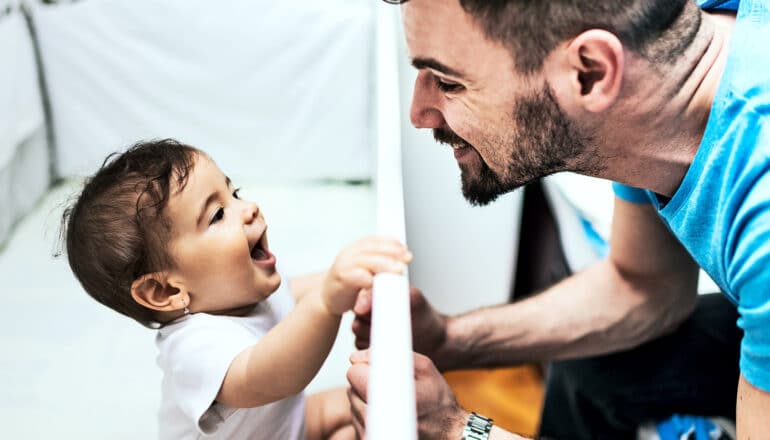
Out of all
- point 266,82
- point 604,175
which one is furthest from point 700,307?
point 266,82

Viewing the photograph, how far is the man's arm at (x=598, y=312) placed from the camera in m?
0.88

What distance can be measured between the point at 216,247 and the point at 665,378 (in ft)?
2.01

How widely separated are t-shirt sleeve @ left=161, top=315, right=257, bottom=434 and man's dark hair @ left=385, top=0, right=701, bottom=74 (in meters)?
0.32

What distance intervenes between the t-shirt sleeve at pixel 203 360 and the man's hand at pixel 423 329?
0.11 metres

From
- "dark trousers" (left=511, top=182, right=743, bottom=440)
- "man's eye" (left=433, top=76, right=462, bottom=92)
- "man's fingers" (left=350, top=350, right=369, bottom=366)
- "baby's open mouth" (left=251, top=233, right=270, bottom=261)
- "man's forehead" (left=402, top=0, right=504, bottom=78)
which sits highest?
"man's forehead" (left=402, top=0, right=504, bottom=78)

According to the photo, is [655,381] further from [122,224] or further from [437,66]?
[122,224]

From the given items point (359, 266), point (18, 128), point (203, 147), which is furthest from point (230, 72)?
point (359, 266)

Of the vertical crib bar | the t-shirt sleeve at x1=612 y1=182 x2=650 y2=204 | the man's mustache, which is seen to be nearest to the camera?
the vertical crib bar

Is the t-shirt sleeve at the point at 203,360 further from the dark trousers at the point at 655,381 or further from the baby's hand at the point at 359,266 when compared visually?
the dark trousers at the point at 655,381

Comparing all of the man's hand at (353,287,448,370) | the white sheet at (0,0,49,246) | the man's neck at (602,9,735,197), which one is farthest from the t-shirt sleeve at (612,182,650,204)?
the white sheet at (0,0,49,246)

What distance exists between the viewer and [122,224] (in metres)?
0.57

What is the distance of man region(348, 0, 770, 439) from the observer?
576 millimetres

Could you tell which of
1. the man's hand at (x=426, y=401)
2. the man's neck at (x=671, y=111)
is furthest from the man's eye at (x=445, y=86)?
the man's hand at (x=426, y=401)

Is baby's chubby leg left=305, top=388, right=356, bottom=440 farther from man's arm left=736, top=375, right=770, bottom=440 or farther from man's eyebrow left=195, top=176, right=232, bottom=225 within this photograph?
man's arm left=736, top=375, right=770, bottom=440
